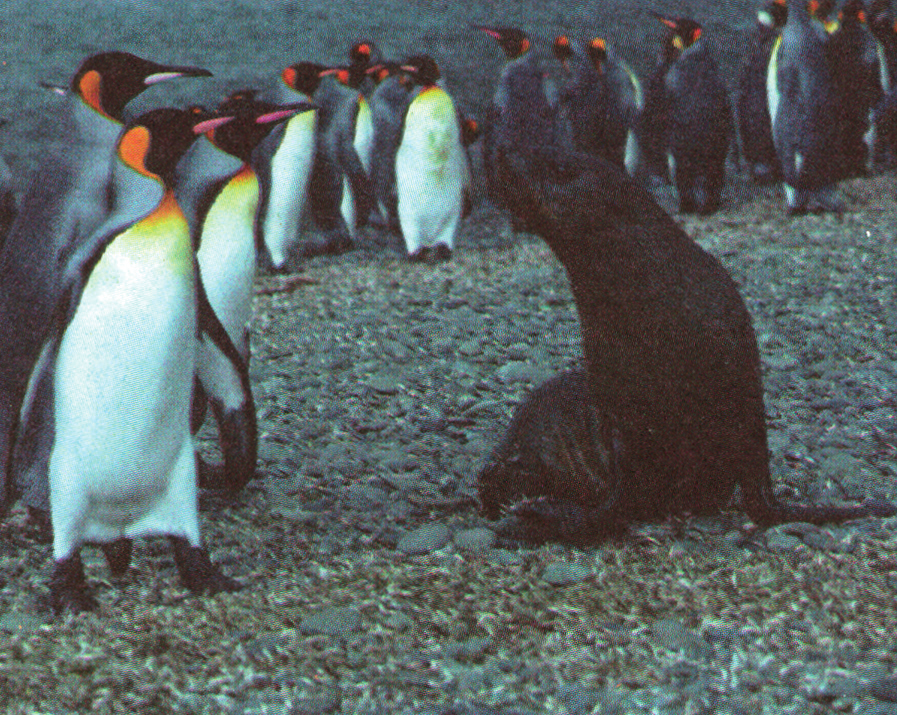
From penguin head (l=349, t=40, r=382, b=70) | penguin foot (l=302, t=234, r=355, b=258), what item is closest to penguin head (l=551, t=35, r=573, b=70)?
penguin head (l=349, t=40, r=382, b=70)

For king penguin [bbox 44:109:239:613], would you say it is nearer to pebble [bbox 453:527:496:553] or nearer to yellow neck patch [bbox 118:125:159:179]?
yellow neck patch [bbox 118:125:159:179]

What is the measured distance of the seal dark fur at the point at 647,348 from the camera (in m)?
3.07

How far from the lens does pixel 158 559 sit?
320 cm

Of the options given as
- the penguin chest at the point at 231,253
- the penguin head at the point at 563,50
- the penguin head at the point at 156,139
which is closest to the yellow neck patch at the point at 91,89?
the penguin head at the point at 156,139

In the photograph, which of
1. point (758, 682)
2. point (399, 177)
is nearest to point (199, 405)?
point (758, 682)

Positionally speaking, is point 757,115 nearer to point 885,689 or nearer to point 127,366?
point 127,366

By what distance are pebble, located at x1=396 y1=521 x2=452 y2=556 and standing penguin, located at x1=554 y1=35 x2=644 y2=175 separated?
24.3 ft

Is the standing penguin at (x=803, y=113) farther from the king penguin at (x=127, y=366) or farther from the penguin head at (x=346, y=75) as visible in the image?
the king penguin at (x=127, y=366)

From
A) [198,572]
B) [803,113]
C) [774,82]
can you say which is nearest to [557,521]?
[198,572]

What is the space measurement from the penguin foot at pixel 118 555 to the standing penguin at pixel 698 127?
7368mm

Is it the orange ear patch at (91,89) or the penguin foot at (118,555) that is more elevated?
the orange ear patch at (91,89)

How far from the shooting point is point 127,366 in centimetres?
284

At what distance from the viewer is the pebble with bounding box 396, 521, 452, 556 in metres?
3.22

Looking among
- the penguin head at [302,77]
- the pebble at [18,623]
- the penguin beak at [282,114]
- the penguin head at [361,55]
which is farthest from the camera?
the penguin head at [361,55]
